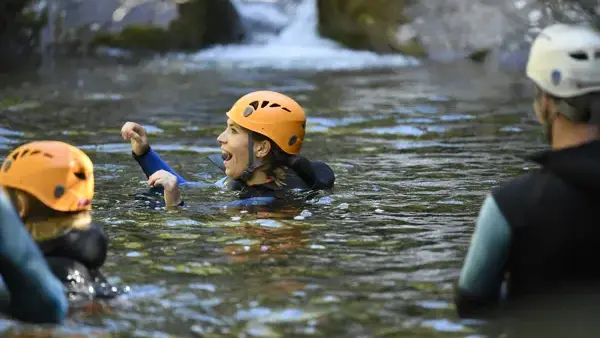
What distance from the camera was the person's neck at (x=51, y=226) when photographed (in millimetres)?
5203

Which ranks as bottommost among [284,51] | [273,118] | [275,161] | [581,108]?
[284,51]

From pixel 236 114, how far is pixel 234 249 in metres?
1.91

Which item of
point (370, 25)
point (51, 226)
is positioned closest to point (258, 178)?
point (51, 226)

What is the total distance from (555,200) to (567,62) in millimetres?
597

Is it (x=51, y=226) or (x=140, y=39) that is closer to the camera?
(x=51, y=226)

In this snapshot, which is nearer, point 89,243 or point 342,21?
point 89,243

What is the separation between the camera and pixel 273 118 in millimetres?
8227

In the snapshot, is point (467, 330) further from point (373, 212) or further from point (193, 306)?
point (373, 212)

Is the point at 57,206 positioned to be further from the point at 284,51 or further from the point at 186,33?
the point at 186,33

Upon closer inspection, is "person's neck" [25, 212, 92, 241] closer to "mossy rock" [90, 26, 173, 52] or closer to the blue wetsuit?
the blue wetsuit

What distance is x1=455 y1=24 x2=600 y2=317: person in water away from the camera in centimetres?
454

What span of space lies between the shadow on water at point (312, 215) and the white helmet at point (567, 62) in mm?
1171

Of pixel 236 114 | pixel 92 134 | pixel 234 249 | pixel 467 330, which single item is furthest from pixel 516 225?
pixel 92 134

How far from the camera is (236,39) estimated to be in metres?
28.7
